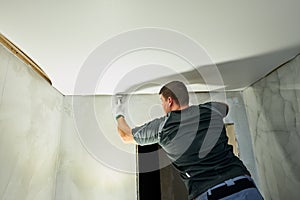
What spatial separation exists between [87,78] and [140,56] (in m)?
0.41

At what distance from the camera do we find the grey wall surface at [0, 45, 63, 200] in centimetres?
99

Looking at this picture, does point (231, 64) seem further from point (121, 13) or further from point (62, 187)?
point (62, 187)

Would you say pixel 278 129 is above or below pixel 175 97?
below

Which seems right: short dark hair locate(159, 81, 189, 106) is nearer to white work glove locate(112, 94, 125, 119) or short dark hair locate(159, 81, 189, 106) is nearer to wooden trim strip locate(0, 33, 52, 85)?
white work glove locate(112, 94, 125, 119)

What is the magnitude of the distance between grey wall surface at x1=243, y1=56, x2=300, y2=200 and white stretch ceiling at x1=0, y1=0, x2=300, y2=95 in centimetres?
11

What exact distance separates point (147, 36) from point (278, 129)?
1.04m

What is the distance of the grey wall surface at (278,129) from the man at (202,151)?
401 mm

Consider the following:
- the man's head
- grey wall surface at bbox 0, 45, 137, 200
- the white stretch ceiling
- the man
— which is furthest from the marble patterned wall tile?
the man's head

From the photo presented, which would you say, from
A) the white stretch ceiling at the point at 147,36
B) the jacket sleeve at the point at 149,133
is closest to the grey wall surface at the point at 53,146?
the white stretch ceiling at the point at 147,36

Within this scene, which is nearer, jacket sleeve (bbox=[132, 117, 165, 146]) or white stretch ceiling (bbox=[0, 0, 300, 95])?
white stretch ceiling (bbox=[0, 0, 300, 95])

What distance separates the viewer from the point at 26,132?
3.86ft

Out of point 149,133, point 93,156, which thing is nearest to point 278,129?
point 149,133

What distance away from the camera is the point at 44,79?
1390mm

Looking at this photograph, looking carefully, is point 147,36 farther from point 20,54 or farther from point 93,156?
point 93,156
